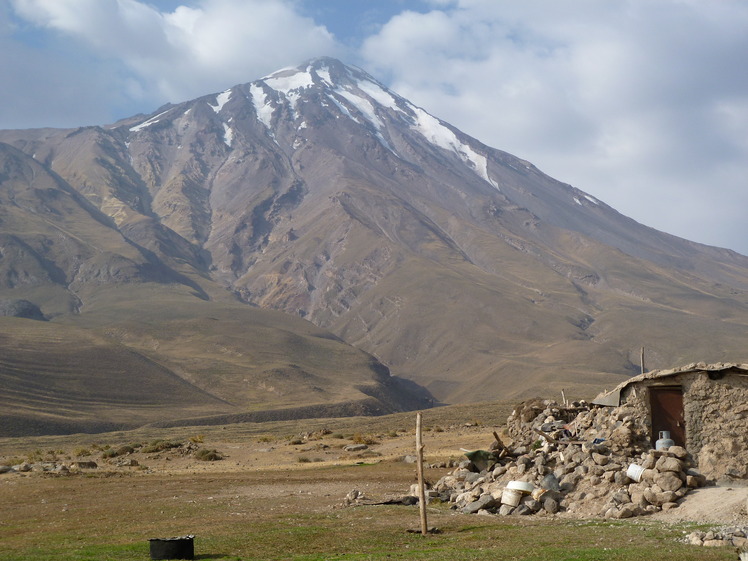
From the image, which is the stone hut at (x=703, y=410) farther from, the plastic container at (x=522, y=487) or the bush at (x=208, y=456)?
the bush at (x=208, y=456)

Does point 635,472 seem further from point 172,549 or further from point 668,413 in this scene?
point 172,549

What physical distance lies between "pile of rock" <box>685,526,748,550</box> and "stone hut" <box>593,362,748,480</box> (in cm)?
562

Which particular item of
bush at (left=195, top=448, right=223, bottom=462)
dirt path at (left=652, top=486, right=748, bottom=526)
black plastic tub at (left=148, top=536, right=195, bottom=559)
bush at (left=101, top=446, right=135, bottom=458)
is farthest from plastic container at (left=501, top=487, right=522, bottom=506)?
bush at (left=101, top=446, right=135, bottom=458)

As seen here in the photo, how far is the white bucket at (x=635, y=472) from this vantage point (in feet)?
67.6

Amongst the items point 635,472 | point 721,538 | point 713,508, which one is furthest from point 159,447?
point 721,538

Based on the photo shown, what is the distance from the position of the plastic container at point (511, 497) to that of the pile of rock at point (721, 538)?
5896 millimetres

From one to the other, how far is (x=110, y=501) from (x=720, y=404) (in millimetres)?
17733

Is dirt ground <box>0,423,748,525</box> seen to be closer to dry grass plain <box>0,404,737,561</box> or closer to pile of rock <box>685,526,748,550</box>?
dry grass plain <box>0,404,737,561</box>

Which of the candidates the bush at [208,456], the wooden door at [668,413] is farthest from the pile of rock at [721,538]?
the bush at [208,456]

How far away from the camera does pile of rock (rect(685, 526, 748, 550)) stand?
15484mm

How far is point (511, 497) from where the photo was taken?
2170 centimetres

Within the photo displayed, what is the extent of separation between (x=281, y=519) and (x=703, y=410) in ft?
36.9

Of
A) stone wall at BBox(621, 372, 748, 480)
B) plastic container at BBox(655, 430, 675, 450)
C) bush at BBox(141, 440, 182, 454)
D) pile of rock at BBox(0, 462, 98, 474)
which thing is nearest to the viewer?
stone wall at BBox(621, 372, 748, 480)

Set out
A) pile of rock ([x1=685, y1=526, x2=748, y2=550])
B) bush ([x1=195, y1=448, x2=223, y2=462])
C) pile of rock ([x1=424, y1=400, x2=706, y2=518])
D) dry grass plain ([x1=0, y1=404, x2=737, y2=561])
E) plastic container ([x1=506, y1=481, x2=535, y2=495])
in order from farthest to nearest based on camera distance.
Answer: bush ([x1=195, y1=448, x2=223, y2=462]) → plastic container ([x1=506, y1=481, x2=535, y2=495]) → pile of rock ([x1=424, y1=400, x2=706, y2=518]) → dry grass plain ([x1=0, y1=404, x2=737, y2=561]) → pile of rock ([x1=685, y1=526, x2=748, y2=550])
